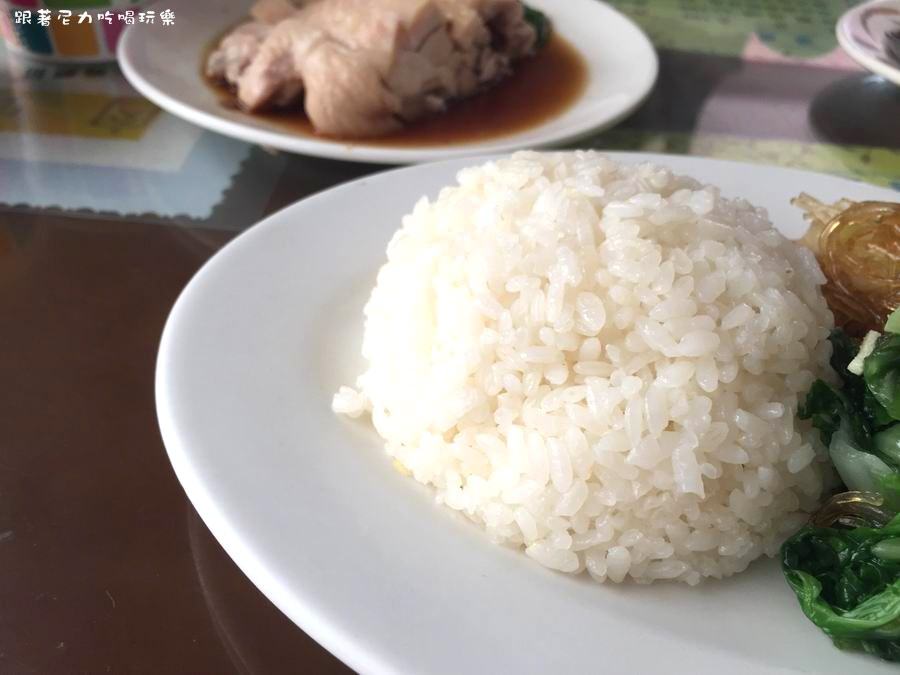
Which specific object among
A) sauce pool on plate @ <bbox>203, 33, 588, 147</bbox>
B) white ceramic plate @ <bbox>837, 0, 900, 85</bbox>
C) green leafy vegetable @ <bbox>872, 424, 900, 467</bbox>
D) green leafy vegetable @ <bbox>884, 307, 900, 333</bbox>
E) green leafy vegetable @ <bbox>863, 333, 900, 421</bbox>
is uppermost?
green leafy vegetable @ <bbox>884, 307, 900, 333</bbox>

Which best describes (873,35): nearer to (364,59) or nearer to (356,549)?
(364,59)

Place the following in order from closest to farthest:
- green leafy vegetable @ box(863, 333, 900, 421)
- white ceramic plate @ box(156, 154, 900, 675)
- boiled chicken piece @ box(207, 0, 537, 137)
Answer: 1. white ceramic plate @ box(156, 154, 900, 675)
2. green leafy vegetable @ box(863, 333, 900, 421)
3. boiled chicken piece @ box(207, 0, 537, 137)

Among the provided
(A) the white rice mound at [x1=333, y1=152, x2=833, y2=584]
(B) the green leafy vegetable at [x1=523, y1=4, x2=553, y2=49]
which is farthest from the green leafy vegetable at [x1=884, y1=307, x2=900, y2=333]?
(B) the green leafy vegetable at [x1=523, y1=4, x2=553, y2=49]

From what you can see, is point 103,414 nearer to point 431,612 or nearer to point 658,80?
point 431,612

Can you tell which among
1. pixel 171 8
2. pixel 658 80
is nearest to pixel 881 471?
pixel 658 80

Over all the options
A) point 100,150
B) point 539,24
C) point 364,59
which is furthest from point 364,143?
point 539,24

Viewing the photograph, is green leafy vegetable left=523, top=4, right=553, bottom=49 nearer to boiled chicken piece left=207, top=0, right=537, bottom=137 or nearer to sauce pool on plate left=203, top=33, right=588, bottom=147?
sauce pool on plate left=203, top=33, right=588, bottom=147
